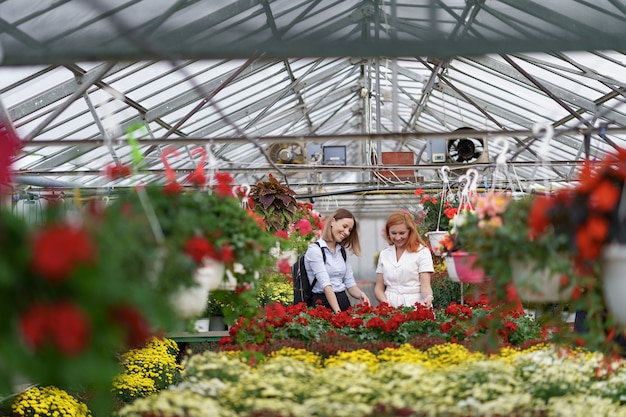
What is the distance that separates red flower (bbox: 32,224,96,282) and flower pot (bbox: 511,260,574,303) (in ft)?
4.53

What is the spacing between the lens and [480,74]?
10.0m

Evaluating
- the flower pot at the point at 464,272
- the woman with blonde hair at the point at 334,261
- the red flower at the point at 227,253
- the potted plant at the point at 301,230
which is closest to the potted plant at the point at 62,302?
the red flower at the point at 227,253

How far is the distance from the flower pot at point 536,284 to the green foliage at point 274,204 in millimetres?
3330

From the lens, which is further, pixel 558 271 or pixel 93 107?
pixel 93 107

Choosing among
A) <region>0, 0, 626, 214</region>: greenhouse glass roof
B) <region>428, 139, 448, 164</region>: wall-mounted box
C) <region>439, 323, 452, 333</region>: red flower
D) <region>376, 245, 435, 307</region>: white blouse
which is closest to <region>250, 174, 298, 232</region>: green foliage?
<region>0, 0, 626, 214</region>: greenhouse glass roof

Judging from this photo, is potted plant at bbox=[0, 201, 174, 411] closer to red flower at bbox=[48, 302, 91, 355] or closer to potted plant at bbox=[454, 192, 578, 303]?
red flower at bbox=[48, 302, 91, 355]

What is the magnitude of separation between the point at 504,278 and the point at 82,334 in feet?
4.49

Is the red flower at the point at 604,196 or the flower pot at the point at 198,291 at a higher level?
the red flower at the point at 604,196

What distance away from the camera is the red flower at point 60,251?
5.38 feet

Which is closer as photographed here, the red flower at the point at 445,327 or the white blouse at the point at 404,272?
the red flower at the point at 445,327

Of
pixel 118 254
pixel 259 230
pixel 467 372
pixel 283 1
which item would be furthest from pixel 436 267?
pixel 118 254

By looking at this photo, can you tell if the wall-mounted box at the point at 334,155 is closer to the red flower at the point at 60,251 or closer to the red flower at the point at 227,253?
the red flower at the point at 227,253

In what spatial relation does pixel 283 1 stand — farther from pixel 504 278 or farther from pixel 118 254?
pixel 118 254

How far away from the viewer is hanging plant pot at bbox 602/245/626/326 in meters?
2.27
